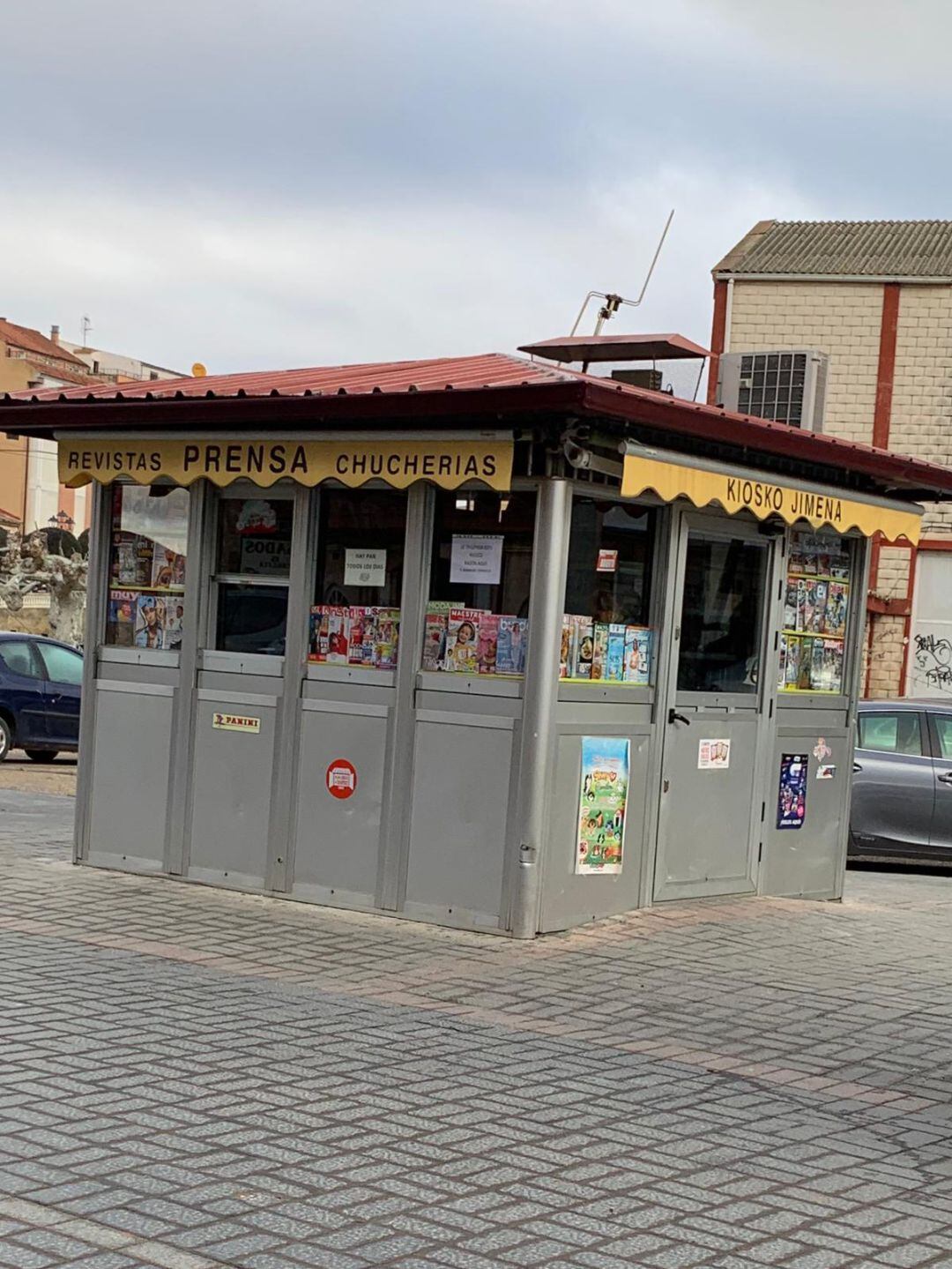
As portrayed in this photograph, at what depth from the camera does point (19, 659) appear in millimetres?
20469

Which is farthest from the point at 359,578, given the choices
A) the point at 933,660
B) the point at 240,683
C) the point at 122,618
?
the point at 933,660

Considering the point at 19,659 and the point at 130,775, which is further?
the point at 19,659

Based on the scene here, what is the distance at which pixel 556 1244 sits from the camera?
4508 mm

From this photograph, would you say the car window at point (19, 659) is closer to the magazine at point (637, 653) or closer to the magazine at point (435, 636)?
the magazine at point (435, 636)

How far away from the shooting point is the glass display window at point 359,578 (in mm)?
9555

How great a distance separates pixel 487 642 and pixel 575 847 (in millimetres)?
1184

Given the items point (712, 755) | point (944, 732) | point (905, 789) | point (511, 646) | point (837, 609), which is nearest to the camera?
point (511, 646)

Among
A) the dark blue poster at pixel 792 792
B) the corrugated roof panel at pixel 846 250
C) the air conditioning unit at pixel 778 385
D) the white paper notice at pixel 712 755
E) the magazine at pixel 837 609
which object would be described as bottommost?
the dark blue poster at pixel 792 792

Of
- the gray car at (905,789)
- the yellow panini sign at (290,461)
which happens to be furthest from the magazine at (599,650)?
the gray car at (905,789)

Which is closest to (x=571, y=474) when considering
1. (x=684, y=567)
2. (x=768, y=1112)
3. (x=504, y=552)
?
(x=504, y=552)

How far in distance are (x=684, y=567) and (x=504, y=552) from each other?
4.51 ft

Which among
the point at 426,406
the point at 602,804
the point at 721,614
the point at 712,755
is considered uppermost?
the point at 426,406

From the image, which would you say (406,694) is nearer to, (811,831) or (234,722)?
(234,722)

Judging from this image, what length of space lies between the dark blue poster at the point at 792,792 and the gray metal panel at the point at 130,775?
152 inches
